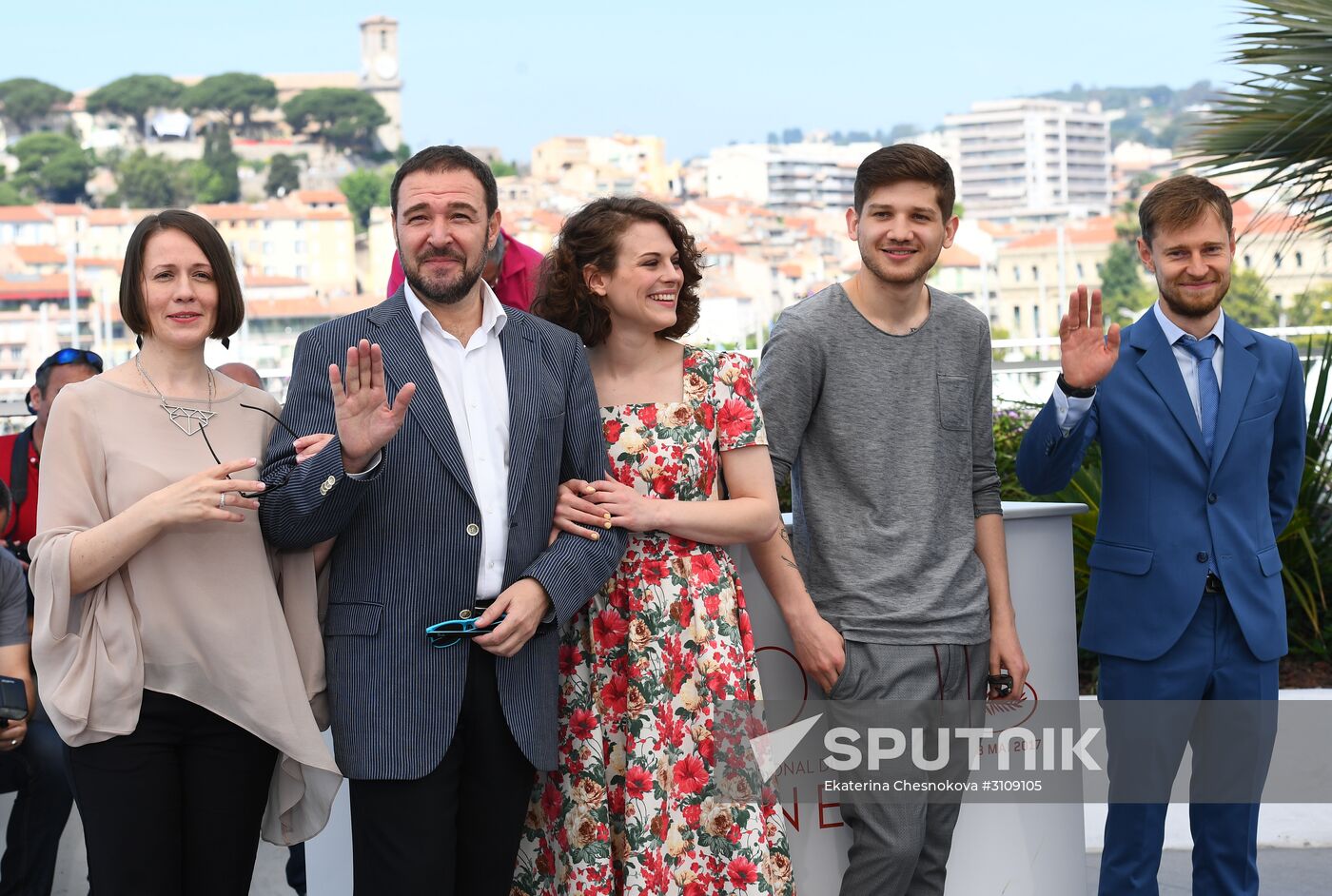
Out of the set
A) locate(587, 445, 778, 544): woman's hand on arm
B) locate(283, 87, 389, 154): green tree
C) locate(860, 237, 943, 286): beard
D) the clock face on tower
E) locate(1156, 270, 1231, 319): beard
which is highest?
the clock face on tower

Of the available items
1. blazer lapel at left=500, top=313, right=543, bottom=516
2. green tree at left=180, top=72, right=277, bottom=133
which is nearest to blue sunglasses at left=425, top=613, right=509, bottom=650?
blazer lapel at left=500, top=313, right=543, bottom=516

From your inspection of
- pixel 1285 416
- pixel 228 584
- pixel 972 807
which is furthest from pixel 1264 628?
pixel 228 584

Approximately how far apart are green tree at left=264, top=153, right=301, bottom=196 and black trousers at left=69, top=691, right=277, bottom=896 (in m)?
133

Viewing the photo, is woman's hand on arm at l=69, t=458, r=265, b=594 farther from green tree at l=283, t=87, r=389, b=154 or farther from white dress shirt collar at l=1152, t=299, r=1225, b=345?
green tree at l=283, t=87, r=389, b=154

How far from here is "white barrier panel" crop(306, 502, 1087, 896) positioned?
283 cm

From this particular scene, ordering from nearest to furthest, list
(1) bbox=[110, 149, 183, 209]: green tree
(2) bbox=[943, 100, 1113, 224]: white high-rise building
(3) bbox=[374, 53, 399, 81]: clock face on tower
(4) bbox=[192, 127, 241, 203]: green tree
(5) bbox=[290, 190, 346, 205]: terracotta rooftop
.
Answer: (5) bbox=[290, 190, 346, 205]: terracotta rooftop, (1) bbox=[110, 149, 183, 209]: green tree, (4) bbox=[192, 127, 241, 203]: green tree, (3) bbox=[374, 53, 399, 81]: clock face on tower, (2) bbox=[943, 100, 1113, 224]: white high-rise building

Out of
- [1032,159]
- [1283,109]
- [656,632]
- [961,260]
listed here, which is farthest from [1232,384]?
[1032,159]

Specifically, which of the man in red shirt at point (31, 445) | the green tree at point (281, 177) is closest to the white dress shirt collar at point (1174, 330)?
the man in red shirt at point (31, 445)

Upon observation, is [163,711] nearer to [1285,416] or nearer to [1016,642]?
[1016,642]

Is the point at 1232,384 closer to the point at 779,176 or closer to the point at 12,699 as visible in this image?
the point at 12,699

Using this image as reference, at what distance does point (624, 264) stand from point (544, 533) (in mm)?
542

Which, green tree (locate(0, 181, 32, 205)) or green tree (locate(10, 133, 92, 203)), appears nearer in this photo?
green tree (locate(0, 181, 32, 205))

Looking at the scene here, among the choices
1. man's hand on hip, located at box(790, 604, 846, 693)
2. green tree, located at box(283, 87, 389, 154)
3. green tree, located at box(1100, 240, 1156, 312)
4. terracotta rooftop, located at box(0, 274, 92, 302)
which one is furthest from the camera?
green tree, located at box(283, 87, 389, 154)

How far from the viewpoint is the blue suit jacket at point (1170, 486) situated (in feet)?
9.61
